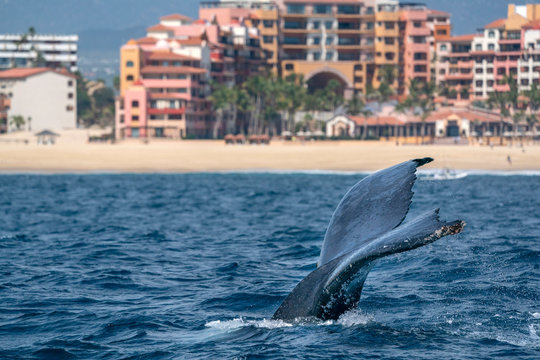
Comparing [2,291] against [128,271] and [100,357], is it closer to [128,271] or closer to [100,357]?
[128,271]

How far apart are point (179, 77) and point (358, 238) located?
122064 mm

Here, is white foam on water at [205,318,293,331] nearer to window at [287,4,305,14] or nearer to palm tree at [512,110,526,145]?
palm tree at [512,110,526,145]

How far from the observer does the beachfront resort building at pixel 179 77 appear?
12900cm

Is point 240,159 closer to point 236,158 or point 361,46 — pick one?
point 236,158

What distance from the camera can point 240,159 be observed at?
95250 mm

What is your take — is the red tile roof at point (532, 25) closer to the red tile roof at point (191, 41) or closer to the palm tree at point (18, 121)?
the red tile roof at point (191, 41)

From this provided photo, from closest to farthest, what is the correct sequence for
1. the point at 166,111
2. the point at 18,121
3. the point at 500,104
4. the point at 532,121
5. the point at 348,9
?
the point at 166,111, the point at 532,121, the point at 500,104, the point at 18,121, the point at 348,9

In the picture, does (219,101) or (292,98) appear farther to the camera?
(292,98)

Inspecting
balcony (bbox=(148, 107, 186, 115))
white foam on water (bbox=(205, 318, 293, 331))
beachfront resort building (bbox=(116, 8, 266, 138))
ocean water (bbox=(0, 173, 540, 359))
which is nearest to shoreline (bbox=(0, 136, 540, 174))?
balcony (bbox=(148, 107, 186, 115))

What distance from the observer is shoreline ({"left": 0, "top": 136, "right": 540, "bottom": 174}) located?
8706 centimetres

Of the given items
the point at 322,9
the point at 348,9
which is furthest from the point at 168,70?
the point at 348,9

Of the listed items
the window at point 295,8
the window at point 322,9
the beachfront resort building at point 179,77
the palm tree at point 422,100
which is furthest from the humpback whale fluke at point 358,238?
the window at point 295,8

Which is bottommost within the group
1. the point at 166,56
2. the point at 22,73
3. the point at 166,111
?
the point at 166,111

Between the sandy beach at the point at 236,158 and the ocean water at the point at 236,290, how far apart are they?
45481 mm
